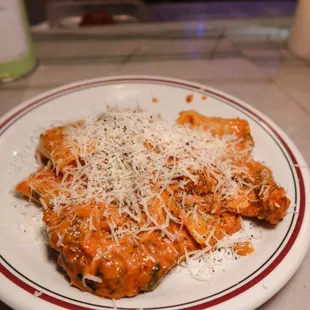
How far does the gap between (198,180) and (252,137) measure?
0.33 m

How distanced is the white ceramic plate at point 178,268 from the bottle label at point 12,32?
34 cm

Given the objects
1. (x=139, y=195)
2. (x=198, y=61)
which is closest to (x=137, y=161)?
(x=139, y=195)

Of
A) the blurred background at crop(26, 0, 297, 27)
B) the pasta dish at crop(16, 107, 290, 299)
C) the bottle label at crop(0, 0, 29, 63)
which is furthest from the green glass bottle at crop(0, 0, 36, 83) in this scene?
the blurred background at crop(26, 0, 297, 27)

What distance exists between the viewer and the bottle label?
60.7 inches

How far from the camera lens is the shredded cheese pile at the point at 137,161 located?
0.99m

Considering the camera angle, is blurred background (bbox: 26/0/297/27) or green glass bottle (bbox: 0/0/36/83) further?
blurred background (bbox: 26/0/297/27)

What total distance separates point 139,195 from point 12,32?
971 mm

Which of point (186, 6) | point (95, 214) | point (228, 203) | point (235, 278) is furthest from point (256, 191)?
point (186, 6)

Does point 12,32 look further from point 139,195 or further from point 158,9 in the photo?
point 158,9

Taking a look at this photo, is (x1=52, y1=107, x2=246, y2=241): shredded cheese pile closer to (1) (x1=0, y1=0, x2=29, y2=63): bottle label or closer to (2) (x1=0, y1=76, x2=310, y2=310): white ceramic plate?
(2) (x1=0, y1=76, x2=310, y2=310): white ceramic plate

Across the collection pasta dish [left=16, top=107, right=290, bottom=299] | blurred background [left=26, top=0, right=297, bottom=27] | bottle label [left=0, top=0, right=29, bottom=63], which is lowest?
blurred background [left=26, top=0, right=297, bottom=27]

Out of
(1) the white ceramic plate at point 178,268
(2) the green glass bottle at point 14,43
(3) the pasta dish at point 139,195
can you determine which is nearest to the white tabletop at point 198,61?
(2) the green glass bottle at point 14,43

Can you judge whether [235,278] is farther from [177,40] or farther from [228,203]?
[177,40]

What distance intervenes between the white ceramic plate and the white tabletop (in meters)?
0.27
